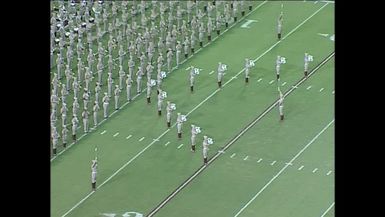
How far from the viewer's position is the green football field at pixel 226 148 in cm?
2855

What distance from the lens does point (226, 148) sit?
106 feet

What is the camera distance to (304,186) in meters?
29.5

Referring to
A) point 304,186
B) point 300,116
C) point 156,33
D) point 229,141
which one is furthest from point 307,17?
point 304,186

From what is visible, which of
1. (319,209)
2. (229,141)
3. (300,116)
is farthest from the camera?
(300,116)

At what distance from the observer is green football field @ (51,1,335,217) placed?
28547mm

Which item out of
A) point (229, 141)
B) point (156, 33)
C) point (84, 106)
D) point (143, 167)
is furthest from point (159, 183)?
point (156, 33)

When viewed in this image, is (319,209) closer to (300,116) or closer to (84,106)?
(300,116)

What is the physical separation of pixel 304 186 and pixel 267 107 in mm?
6293
